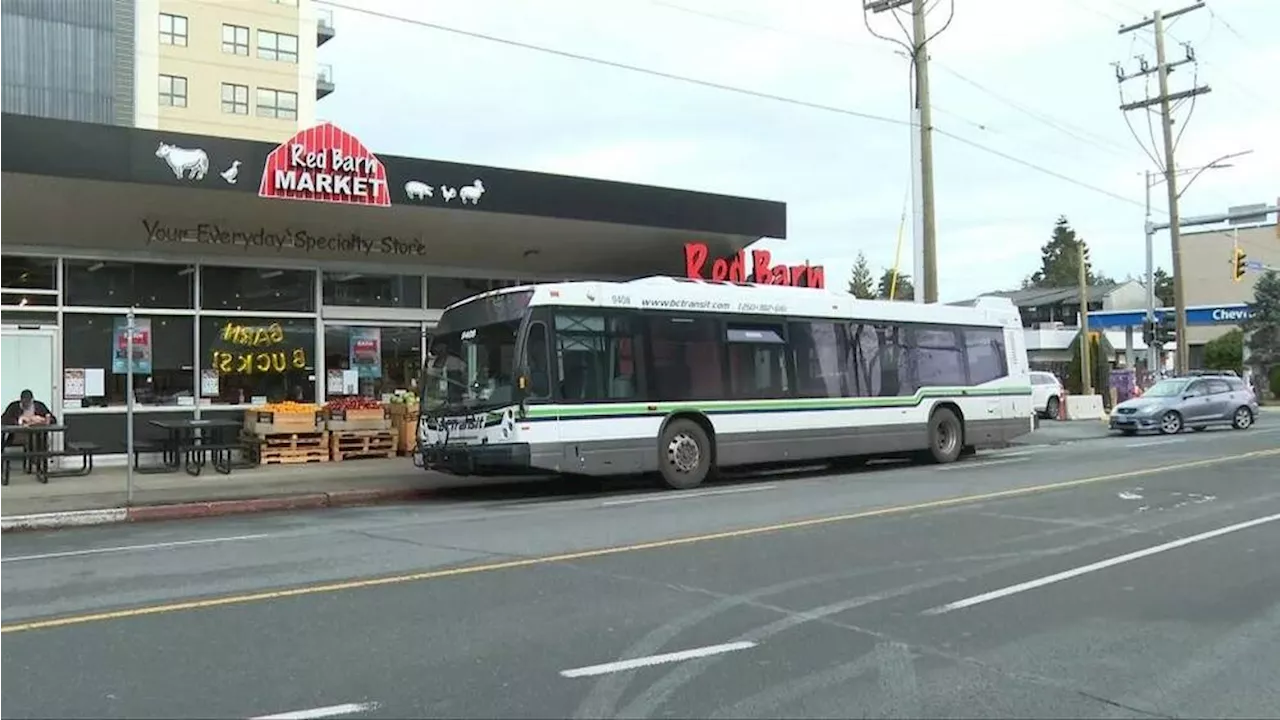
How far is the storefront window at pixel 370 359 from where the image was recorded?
19.9 meters

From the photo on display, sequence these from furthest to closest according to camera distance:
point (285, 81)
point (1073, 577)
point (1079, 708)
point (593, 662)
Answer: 1. point (285, 81)
2. point (1073, 577)
3. point (593, 662)
4. point (1079, 708)

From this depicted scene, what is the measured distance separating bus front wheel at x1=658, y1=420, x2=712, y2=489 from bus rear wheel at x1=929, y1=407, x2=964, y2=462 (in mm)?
5261

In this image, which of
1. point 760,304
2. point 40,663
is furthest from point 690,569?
point 760,304

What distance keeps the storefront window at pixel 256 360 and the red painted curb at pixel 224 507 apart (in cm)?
616

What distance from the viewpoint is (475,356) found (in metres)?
14.2

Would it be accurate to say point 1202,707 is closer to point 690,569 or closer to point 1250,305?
point 690,569

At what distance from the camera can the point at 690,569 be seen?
8.18m

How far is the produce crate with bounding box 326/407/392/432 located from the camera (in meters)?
18.1

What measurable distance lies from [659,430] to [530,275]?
8800 mm

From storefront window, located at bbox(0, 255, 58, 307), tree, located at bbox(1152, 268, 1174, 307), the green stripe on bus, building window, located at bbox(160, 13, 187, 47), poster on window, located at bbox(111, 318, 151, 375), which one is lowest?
the green stripe on bus

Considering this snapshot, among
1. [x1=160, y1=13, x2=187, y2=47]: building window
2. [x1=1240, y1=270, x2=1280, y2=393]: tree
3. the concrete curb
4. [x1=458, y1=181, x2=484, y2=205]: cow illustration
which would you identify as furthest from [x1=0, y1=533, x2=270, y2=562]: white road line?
[x1=160, y1=13, x2=187, y2=47]: building window

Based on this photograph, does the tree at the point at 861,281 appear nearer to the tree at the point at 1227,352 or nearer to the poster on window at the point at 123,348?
the tree at the point at 1227,352

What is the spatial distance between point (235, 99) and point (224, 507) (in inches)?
2143

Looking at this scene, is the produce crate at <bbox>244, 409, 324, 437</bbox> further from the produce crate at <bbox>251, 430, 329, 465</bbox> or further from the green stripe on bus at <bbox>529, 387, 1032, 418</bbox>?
the green stripe on bus at <bbox>529, 387, 1032, 418</bbox>
